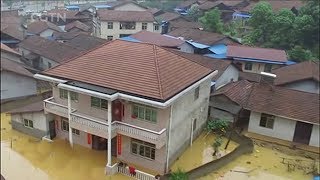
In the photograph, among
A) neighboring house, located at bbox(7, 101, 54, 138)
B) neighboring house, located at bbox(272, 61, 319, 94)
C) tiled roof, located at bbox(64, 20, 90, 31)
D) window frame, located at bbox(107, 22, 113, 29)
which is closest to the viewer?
neighboring house, located at bbox(7, 101, 54, 138)

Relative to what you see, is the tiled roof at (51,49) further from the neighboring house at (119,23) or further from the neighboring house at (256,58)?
the neighboring house at (256,58)

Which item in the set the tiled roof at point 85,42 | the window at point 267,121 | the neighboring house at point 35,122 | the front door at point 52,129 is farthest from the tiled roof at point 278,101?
the tiled roof at point 85,42

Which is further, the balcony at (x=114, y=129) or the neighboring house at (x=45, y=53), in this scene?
the neighboring house at (x=45, y=53)

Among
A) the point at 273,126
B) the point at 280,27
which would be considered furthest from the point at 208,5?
the point at 273,126

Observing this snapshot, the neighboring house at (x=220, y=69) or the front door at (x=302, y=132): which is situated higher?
the neighboring house at (x=220, y=69)

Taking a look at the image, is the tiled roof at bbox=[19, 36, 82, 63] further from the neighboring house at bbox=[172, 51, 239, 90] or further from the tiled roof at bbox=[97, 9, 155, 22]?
the tiled roof at bbox=[97, 9, 155, 22]

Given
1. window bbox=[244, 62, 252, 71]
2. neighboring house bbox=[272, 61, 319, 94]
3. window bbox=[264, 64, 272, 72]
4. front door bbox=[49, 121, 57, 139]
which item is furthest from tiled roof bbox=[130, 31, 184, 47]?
front door bbox=[49, 121, 57, 139]

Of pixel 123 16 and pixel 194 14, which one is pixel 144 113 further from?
pixel 194 14
